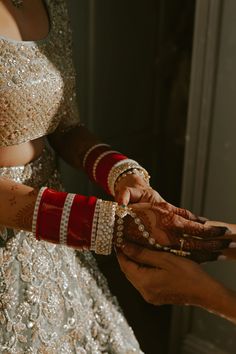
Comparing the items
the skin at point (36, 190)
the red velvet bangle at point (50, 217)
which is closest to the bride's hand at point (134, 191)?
the skin at point (36, 190)

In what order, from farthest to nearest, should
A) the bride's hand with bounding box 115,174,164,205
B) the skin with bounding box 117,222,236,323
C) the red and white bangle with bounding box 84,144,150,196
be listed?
1. the red and white bangle with bounding box 84,144,150,196
2. the bride's hand with bounding box 115,174,164,205
3. the skin with bounding box 117,222,236,323

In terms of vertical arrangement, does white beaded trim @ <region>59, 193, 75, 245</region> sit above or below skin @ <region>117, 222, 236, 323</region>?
above

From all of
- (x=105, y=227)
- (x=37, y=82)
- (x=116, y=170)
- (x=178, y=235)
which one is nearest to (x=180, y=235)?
(x=178, y=235)

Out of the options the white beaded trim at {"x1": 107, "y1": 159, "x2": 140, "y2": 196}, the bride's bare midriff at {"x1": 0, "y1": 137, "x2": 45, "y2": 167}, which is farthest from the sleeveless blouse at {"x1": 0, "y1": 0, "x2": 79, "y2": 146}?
the white beaded trim at {"x1": 107, "y1": 159, "x2": 140, "y2": 196}

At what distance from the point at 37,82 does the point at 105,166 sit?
0.21 m

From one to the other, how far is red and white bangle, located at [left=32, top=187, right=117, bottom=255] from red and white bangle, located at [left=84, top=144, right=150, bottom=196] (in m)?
0.17

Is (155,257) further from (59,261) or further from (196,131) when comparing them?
(196,131)

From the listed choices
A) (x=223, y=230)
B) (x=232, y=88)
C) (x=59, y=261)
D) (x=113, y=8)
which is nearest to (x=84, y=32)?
(x=113, y=8)

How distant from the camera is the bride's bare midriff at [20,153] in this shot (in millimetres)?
938

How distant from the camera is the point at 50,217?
0.84 m

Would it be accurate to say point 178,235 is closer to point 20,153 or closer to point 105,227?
point 105,227

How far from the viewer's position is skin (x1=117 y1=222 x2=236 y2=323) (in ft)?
2.62

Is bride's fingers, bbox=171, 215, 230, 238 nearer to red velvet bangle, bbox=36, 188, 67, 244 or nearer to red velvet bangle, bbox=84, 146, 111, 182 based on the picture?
red velvet bangle, bbox=36, 188, 67, 244

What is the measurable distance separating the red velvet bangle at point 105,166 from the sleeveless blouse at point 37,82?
110 mm
